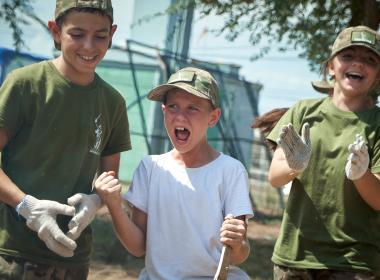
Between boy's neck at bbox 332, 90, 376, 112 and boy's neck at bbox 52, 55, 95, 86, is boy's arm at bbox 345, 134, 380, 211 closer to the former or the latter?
boy's neck at bbox 332, 90, 376, 112

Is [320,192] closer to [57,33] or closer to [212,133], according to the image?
[57,33]

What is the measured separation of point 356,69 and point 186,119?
3.16ft

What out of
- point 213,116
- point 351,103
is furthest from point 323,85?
point 213,116

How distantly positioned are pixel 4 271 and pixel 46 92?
75cm

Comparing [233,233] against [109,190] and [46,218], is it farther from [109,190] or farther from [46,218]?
[46,218]

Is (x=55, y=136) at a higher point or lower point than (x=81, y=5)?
lower

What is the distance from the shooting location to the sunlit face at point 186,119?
2632 mm

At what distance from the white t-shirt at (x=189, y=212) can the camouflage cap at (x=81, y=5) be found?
741 mm

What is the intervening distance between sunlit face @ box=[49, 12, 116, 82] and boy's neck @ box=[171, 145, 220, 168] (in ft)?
1.78

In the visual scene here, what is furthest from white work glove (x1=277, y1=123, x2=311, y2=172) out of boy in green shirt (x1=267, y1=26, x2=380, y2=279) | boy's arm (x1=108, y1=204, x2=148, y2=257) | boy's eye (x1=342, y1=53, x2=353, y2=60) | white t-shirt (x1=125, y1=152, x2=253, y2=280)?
boy's arm (x1=108, y1=204, x2=148, y2=257)

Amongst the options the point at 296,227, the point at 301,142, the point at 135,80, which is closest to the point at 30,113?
the point at 301,142

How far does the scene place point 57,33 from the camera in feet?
8.99

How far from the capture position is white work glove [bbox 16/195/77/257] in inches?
93.4

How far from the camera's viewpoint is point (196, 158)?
273 cm
